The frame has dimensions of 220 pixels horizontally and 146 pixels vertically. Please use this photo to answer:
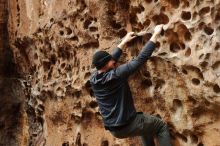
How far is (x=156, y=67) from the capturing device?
4211mm

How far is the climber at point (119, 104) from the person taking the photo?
3.90 metres

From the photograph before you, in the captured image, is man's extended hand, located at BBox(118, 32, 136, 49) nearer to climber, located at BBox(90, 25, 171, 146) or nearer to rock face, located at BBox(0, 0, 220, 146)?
rock face, located at BBox(0, 0, 220, 146)

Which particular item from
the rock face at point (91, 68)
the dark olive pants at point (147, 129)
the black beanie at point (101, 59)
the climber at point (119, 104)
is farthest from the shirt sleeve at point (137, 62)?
the dark olive pants at point (147, 129)

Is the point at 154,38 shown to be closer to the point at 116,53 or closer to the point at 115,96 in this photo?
the point at 116,53

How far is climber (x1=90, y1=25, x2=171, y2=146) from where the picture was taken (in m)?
3.90

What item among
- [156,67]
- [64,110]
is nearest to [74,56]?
[64,110]

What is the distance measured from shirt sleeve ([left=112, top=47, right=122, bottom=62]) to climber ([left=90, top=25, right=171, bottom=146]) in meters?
0.14

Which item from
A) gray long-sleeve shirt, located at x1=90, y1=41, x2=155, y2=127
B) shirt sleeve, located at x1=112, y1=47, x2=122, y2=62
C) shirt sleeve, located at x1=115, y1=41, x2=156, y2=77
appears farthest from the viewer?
shirt sleeve, located at x1=112, y1=47, x2=122, y2=62

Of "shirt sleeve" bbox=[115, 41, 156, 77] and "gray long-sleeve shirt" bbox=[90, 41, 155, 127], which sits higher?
"shirt sleeve" bbox=[115, 41, 156, 77]

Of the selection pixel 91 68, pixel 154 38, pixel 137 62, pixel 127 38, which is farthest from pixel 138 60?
pixel 91 68

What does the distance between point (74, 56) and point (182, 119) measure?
159cm

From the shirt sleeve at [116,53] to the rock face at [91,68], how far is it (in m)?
0.24

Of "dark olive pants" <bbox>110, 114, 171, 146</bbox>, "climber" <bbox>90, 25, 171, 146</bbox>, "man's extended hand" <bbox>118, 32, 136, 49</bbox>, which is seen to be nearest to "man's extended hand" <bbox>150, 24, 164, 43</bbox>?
"climber" <bbox>90, 25, 171, 146</bbox>

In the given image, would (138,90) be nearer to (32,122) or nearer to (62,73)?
(62,73)
